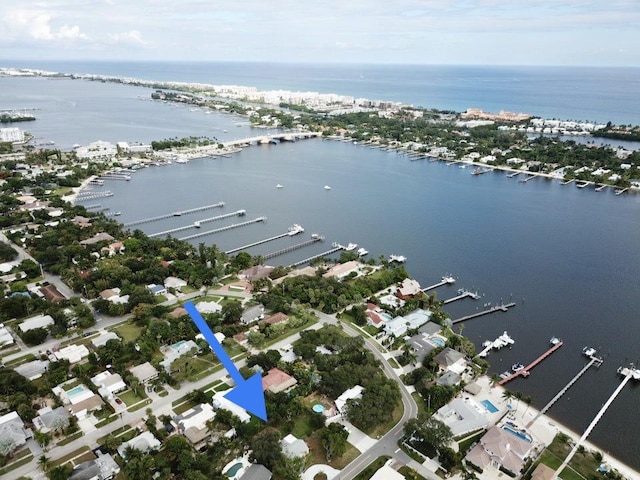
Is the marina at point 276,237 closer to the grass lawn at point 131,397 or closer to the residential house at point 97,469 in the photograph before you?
the grass lawn at point 131,397

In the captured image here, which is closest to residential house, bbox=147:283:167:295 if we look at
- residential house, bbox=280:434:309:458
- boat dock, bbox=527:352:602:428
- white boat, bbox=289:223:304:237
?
white boat, bbox=289:223:304:237

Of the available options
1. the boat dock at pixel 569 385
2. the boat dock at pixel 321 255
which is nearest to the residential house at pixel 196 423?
the boat dock at pixel 569 385

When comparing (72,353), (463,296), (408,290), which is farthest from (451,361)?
(72,353)

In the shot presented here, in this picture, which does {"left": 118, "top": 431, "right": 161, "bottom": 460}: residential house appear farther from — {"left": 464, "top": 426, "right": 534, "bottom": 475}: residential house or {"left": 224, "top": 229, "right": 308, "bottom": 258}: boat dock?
{"left": 224, "top": 229, "right": 308, "bottom": 258}: boat dock

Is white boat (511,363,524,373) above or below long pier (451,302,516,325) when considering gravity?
below

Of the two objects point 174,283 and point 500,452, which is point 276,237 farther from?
point 500,452

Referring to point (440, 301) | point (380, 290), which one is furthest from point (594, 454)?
point (380, 290)
